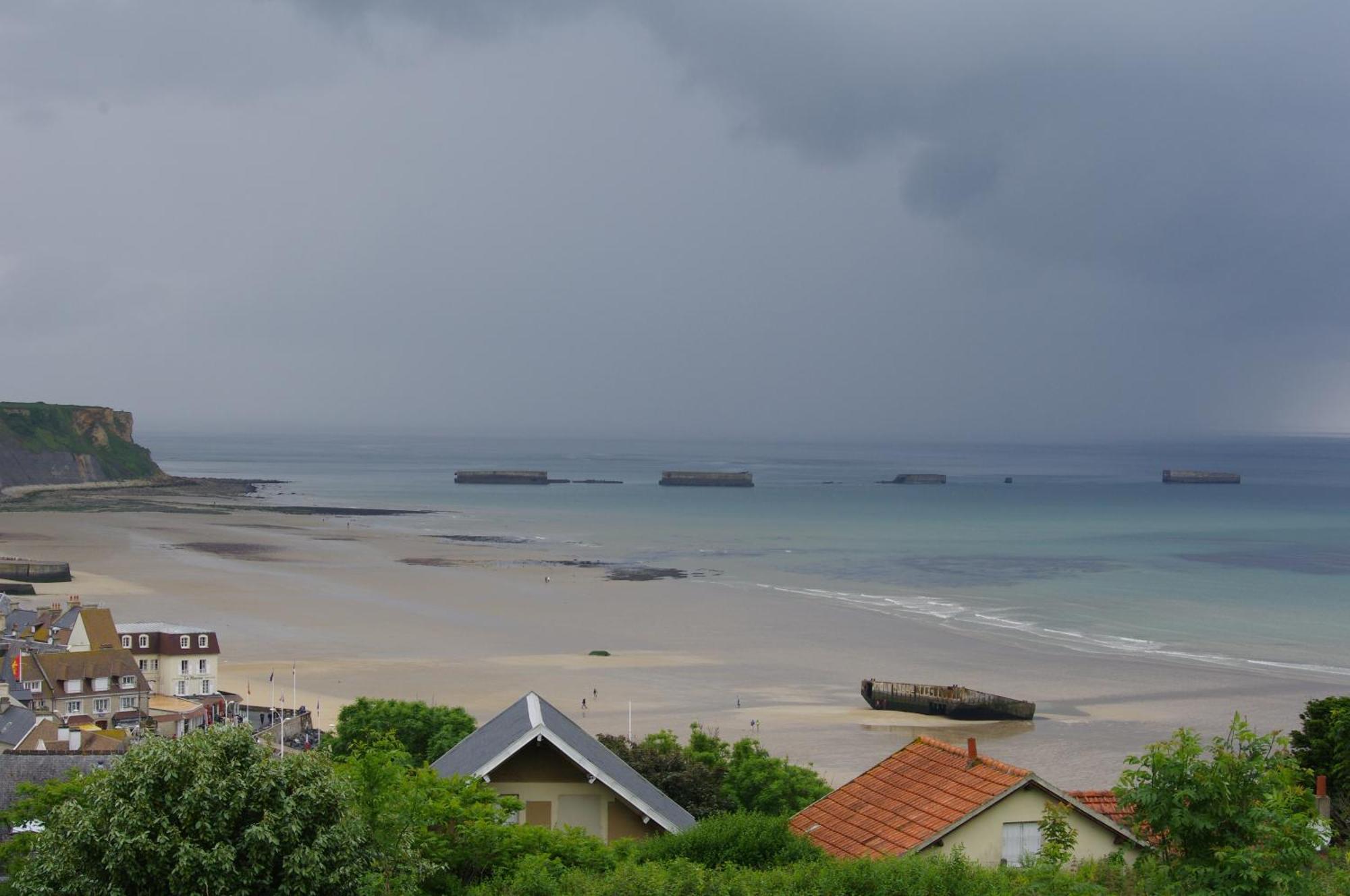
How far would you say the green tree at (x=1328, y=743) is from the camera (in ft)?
91.0

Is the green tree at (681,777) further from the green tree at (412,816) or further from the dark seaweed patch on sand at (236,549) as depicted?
the dark seaweed patch on sand at (236,549)

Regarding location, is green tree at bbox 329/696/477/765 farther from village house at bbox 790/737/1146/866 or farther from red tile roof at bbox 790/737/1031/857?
village house at bbox 790/737/1146/866

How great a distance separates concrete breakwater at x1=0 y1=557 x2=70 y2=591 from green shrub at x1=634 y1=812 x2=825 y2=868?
78344 mm

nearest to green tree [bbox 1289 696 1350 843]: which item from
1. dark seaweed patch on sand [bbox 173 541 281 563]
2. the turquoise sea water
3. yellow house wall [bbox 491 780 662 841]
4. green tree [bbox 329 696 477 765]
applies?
yellow house wall [bbox 491 780 662 841]

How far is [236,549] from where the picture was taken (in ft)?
344

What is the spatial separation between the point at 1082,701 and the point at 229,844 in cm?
4403

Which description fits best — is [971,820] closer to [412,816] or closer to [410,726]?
[412,816]

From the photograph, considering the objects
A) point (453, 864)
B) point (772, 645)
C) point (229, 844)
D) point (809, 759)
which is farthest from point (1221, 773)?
point (772, 645)

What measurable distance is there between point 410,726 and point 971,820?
65.7 feet

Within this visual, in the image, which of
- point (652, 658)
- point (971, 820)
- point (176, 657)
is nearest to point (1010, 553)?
point (652, 658)

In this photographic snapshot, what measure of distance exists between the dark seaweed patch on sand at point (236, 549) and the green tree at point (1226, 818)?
90.3m

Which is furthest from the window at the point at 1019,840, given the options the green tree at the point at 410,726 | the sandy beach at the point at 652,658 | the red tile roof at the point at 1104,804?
the sandy beach at the point at 652,658

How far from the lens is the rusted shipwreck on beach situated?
4791cm

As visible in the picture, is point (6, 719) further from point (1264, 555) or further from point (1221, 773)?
point (1264, 555)
